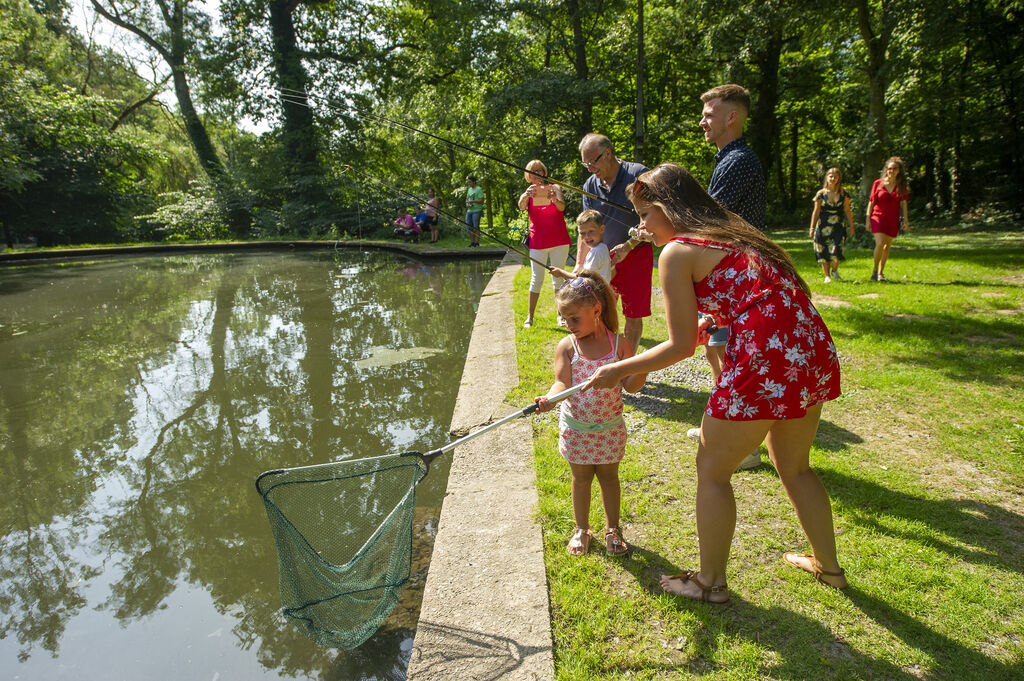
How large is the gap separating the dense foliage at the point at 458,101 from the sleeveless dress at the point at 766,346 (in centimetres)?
1466

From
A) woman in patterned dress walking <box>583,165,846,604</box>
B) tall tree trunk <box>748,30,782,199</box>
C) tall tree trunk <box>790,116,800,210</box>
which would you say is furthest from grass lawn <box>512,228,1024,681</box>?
tall tree trunk <box>790,116,800,210</box>

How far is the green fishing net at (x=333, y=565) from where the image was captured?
2471 mm

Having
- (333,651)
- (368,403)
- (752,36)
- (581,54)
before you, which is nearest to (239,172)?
(581,54)

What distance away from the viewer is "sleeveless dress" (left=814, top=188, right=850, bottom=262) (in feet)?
27.8

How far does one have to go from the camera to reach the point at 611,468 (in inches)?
109

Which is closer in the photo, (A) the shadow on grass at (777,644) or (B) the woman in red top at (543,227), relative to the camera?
(A) the shadow on grass at (777,644)

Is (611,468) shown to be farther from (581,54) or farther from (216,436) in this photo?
(581,54)

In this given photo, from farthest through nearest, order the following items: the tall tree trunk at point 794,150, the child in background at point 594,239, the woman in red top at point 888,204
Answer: the tall tree trunk at point 794,150 → the woman in red top at point 888,204 → the child in background at point 594,239

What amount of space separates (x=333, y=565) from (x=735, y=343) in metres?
1.96

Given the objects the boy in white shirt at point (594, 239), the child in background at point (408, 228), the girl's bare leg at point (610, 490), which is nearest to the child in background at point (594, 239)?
the boy in white shirt at point (594, 239)

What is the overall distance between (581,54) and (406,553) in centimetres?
1857

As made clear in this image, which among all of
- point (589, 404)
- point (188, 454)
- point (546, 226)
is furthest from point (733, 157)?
point (188, 454)

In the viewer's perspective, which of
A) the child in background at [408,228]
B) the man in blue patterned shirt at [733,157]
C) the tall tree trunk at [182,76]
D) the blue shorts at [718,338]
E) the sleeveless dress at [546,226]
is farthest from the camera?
the tall tree trunk at [182,76]

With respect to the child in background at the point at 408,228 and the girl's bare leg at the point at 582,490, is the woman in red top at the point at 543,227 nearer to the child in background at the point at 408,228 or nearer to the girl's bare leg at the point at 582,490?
the girl's bare leg at the point at 582,490
